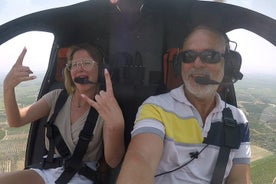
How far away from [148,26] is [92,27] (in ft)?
1.44

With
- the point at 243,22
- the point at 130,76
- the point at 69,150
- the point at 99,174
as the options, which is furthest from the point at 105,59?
the point at 243,22

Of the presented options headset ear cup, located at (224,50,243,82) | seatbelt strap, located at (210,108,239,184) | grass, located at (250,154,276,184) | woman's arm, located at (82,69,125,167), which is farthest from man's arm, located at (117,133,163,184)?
grass, located at (250,154,276,184)

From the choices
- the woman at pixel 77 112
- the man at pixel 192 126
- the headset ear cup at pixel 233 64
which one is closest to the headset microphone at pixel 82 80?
the woman at pixel 77 112

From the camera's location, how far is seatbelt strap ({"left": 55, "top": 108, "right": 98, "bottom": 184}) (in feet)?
5.68

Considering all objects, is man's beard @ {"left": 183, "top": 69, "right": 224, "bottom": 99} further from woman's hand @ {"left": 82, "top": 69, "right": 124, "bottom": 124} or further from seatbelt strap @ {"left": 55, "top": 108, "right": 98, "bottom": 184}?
seatbelt strap @ {"left": 55, "top": 108, "right": 98, "bottom": 184}

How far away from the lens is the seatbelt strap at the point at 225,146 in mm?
1500

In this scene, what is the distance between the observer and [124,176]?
45.4 inches

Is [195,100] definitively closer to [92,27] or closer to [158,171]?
[158,171]

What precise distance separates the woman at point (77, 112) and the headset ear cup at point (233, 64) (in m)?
0.63

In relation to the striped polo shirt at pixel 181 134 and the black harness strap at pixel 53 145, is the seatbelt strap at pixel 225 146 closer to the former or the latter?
the striped polo shirt at pixel 181 134

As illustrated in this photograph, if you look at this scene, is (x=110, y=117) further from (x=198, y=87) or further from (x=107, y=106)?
(x=198, y=87)

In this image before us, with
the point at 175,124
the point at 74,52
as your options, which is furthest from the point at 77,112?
the point at 175,124

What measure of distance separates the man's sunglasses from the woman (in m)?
0.42

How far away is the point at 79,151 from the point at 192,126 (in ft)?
2.26
